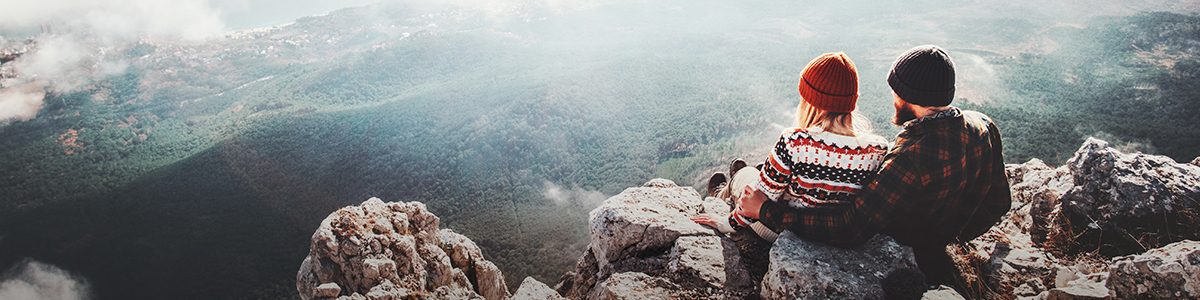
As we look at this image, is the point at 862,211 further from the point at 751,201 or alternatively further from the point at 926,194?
the point at 751,201

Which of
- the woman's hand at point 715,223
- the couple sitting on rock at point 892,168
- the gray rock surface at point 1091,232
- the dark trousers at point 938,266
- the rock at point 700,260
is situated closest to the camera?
the couple sitting on rock at point 892,168

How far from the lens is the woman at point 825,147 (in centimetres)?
577

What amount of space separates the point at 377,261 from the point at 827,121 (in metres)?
12.1

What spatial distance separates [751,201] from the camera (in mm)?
6684

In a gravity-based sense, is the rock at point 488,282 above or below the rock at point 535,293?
below

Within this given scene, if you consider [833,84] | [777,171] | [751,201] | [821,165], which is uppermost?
[833,84]

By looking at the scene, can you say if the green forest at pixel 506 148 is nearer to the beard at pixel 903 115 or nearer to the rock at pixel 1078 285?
the rock at pixel 1078 285

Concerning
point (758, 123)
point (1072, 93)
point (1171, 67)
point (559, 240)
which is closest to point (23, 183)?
point (559, 240)

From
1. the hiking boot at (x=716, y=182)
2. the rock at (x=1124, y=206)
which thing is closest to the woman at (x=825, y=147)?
the rock at (x=1124, y=206)

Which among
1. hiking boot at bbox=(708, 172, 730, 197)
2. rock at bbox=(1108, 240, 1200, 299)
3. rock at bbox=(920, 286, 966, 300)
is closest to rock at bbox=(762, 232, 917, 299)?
rock at bbox=(920, 286, 966, 300)

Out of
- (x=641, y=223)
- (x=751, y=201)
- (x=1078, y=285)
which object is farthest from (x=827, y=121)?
(x=641, y=223)

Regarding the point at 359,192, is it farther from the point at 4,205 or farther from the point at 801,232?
the point at 801,232

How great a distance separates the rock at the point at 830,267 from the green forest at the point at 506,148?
2359 inches

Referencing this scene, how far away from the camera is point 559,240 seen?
293 feet
